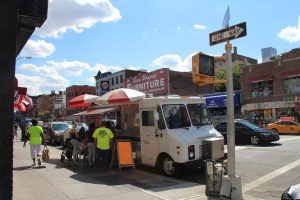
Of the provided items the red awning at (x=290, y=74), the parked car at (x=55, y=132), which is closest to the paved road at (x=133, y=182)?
the parked car at (x=55, y=132)

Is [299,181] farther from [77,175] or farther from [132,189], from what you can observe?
[77,175]

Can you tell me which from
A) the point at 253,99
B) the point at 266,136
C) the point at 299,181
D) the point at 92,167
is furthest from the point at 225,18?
the point at 253,99

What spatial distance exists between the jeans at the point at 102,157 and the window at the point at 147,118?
1.71m

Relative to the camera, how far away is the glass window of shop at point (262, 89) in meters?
46.2

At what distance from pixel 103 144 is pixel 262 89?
3786 cm

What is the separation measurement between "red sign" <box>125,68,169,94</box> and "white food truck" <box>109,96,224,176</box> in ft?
134

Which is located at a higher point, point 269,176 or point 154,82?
point 154,82

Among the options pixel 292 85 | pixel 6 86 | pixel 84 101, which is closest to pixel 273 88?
pixel 292 85

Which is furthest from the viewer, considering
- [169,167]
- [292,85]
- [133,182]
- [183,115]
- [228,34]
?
[292,85]

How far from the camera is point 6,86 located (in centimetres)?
259

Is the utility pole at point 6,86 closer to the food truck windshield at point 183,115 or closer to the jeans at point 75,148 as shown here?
the food truck windshield at point 183,115

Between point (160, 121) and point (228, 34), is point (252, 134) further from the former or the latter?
point (228, 34)

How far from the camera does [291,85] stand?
4325cm

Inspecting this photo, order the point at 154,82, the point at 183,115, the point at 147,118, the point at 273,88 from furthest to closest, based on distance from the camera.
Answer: the point at 154,82 < the point at 273,88 < the point at 147,118 < the point at 183,115
